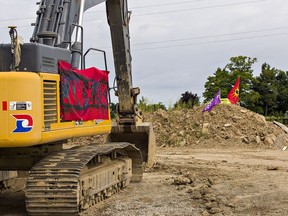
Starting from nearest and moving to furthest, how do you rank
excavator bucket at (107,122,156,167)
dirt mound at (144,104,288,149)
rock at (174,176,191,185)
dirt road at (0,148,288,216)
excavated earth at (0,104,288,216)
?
dirt road at (0,148,288,216) < excavated earth at (0,104,288,216) < rock at (174,176,191,185) < excavator bucket at (107,122,156,167) < dirt mound at (144,104,288,149)

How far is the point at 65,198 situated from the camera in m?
7.80

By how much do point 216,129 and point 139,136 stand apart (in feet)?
41.6

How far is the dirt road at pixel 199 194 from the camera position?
859 centimetres

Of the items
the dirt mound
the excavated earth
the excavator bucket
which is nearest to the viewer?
the excavated earth

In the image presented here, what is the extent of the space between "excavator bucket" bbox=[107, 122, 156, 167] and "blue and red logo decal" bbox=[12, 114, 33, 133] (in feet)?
17.7

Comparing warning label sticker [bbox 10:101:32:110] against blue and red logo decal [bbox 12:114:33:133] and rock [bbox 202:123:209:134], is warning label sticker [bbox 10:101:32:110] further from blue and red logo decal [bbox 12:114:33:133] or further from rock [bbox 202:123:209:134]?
rock [bbox 202:123:209:134]

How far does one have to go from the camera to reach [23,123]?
24.4 feet

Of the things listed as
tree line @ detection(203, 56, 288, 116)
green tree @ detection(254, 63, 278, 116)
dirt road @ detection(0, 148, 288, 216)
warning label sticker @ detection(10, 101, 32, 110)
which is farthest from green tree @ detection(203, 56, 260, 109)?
warning label sticker @ detection(10, 101, 32, 110)

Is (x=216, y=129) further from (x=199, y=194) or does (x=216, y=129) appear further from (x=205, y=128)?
(x=199, y=194)

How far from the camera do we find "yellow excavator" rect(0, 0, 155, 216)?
24.5 feet

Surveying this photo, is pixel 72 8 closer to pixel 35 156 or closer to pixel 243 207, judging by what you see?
pixel 35 156

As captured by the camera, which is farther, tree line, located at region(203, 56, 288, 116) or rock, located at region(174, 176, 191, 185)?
tree line, located at region(203, 56, 288, 116)

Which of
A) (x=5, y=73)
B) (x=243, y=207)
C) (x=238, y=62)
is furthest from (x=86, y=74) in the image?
(x=238, y=62)

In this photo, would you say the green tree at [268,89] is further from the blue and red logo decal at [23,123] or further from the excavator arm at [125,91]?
the blue and red logo decal at [23,123]
